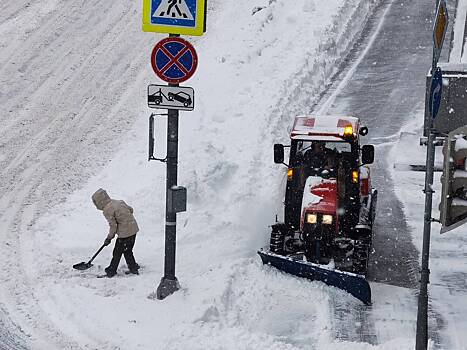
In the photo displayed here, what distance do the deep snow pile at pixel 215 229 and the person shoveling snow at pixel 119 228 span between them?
25 cm

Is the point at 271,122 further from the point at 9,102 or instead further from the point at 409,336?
the point at 409,336

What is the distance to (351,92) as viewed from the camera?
2056 cm

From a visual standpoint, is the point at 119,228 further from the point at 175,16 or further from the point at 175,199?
the point at 175,16

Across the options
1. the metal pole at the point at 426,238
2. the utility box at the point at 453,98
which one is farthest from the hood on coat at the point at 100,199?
the utility box at the point at 453,98

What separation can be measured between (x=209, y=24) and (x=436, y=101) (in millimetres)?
17828

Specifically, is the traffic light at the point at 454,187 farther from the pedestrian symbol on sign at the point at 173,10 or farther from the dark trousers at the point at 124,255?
the dark trousers at the point at 124,255

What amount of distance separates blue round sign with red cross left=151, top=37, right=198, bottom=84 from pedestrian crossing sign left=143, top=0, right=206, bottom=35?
0.52 ft

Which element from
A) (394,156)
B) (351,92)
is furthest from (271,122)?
(351,92)

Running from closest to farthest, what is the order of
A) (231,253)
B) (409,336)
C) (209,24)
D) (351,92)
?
1. (409,336)
2. (231,253)
3. (351,92)
4. (209,24)

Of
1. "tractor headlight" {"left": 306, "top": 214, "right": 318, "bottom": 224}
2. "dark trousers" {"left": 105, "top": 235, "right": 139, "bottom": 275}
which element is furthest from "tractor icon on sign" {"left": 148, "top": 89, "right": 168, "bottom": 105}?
"tractor headlight" {"left": 306, "top": 214, "right": 318, "bottom": 224}

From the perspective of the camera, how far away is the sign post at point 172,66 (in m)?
9.72

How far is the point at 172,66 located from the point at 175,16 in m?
0.62

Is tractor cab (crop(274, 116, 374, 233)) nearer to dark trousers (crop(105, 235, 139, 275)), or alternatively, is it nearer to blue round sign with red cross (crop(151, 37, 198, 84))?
blue round sign with red cross (crop(151, 37, 198, 84))

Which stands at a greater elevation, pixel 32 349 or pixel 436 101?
pixel 436 101
